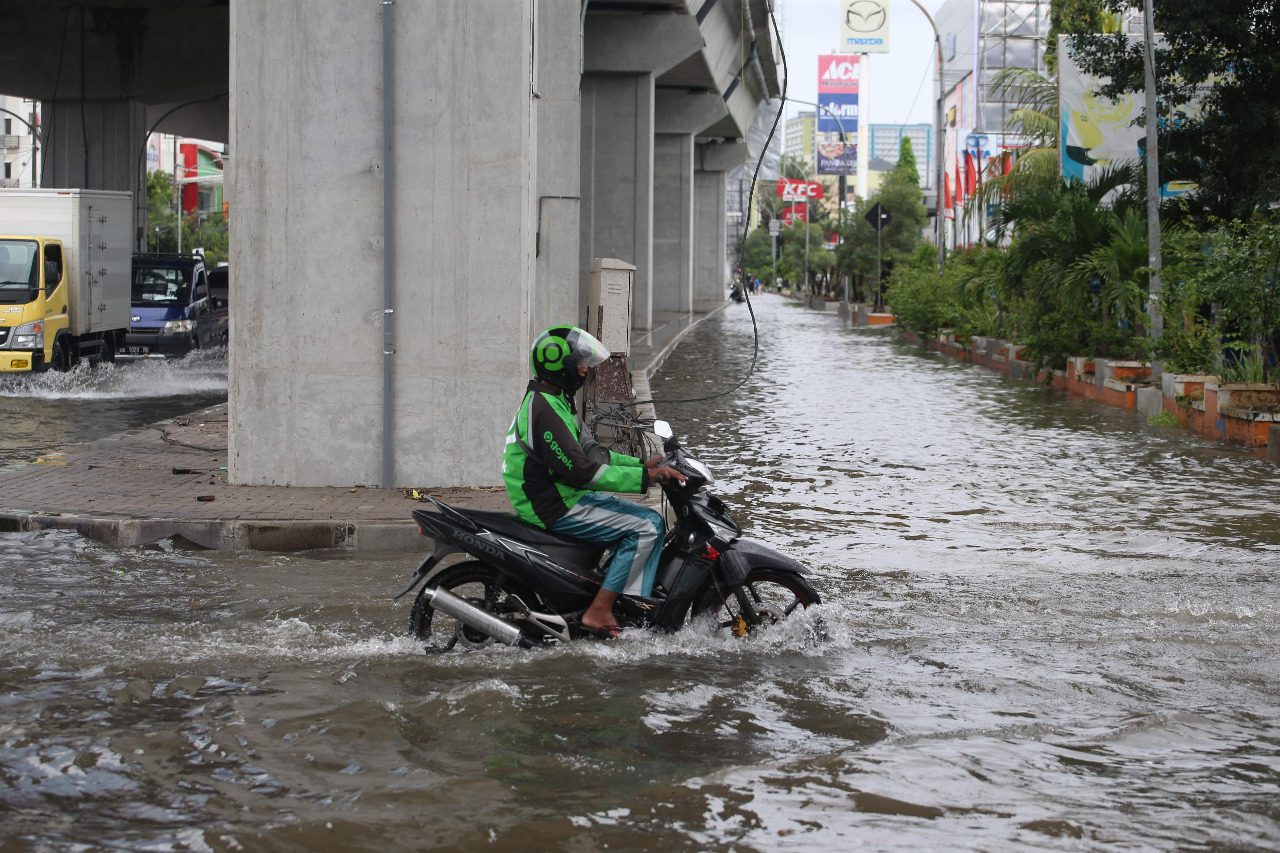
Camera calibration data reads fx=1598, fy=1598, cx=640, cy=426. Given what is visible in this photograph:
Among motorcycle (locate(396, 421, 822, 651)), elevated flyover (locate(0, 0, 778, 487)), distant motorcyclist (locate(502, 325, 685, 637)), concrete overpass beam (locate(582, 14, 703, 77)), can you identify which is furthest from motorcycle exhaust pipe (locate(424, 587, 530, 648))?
concrete overpass beam (locate(582, 14, 703, 77))

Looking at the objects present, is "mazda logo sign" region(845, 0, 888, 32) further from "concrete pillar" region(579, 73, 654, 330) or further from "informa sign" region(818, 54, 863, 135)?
"concrete pillar" region(579, 73, 654, 330)

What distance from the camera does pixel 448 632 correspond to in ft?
24.2

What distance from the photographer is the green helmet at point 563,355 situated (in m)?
7.02

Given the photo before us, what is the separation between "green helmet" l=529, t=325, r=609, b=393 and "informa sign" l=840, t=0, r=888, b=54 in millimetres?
98023

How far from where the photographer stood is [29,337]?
2231 centimetres

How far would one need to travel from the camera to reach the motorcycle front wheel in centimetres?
726

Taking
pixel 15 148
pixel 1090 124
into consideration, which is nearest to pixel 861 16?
pixel 15 148

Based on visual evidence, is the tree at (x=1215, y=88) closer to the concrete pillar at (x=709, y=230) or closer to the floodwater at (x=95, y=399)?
the floodwater at (x=95, y=399)

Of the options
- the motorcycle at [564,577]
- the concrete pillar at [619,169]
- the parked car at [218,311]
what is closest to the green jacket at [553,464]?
the motorcycle at [564,577]

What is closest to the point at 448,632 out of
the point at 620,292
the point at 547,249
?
the point at 620,292

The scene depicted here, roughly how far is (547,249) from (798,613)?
38.1 ft

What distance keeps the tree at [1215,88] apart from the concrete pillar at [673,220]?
81.2 ft

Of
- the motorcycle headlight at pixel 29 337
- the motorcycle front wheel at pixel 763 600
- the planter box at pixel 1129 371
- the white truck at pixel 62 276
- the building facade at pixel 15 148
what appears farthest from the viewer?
the building facade at pixel 15 148

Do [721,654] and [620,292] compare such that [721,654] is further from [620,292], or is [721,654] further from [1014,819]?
[620,292]
